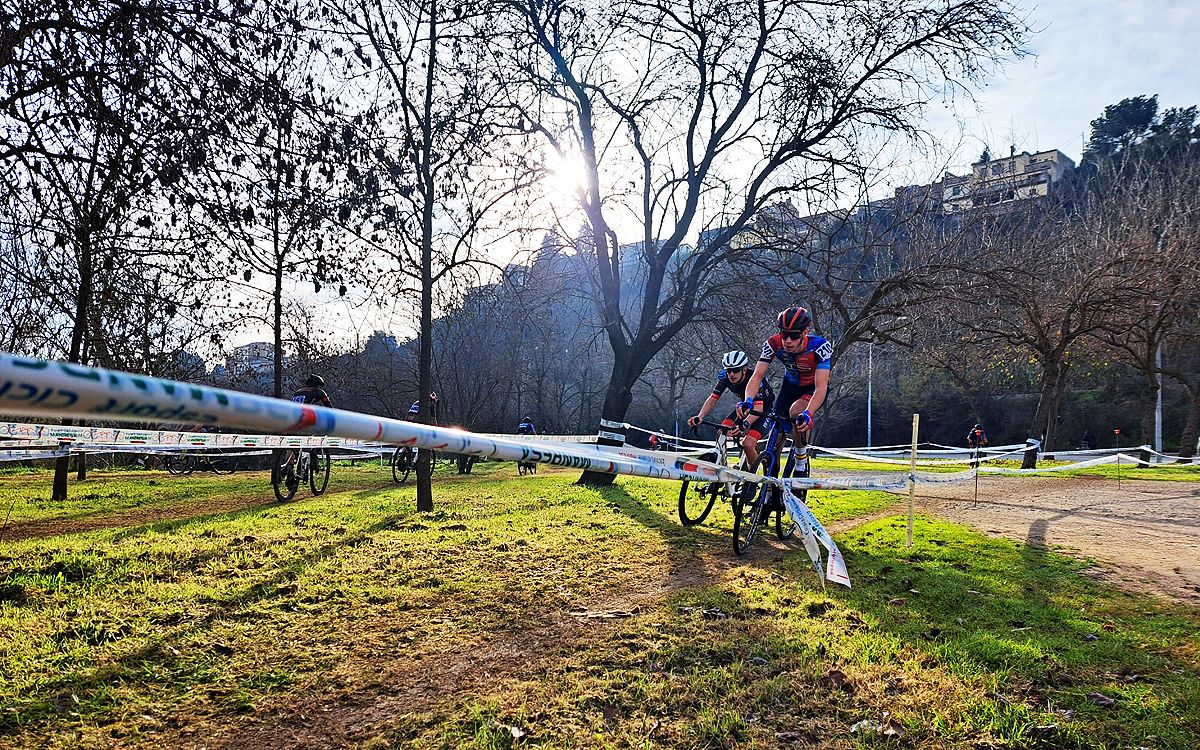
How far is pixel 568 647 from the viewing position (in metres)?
4.29

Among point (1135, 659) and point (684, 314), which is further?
point (684, 314)

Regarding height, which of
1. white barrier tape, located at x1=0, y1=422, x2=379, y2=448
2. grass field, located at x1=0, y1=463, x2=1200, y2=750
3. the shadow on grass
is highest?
white barrier tape, located at x1=0, y1=422, x2=379, y2=448

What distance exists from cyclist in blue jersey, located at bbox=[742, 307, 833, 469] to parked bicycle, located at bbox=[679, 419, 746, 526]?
84cm

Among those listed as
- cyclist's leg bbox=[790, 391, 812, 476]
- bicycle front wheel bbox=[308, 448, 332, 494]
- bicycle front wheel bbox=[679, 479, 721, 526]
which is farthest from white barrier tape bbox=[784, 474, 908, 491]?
bicycle front wheel bbox=[308, 448, 332, 494]

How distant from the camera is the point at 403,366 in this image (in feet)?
117

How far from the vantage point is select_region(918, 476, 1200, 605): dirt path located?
21.9 ft

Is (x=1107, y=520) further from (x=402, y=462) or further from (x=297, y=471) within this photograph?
(x=402, y=462)

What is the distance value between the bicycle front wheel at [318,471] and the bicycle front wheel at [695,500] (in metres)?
7.02

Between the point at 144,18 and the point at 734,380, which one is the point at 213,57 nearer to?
the point at 144,18

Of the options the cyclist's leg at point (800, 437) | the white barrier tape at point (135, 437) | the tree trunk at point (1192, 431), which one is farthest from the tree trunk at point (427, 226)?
the tree trunk at point (1192, 431)

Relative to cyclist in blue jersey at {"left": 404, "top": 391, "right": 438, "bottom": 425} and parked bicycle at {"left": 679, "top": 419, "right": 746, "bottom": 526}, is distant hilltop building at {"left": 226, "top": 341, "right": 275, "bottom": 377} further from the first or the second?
parked bicycle at {"left": 679, "top": 419, "right": 746, "bottom": 526}

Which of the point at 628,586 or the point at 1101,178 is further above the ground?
the point at 1101,178

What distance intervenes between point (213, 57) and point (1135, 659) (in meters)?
7.67

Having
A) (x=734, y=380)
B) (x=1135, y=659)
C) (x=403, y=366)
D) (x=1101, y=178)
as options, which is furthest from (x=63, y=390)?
(x=1101, y=178)
